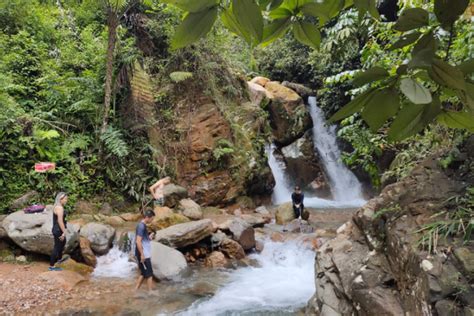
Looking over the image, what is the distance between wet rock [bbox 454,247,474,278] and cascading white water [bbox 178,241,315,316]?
3.19 meters

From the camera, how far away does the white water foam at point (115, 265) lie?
6.55m

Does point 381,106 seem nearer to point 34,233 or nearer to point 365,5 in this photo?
point 365,5

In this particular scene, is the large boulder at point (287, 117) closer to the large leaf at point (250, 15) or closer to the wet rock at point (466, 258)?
the wet rock at point (466, 258)

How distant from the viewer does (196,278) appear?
21.4 ft

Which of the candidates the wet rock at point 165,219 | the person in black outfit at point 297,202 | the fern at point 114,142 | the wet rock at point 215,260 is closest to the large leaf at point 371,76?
the wet rock at point 215,260

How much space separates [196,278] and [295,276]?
1946 mm

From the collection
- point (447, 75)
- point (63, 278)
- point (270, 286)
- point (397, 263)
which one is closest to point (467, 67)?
point (447, 75)

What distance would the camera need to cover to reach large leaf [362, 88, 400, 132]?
63 centimetres

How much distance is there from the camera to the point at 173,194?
9695mm

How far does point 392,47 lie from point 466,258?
2.59 m

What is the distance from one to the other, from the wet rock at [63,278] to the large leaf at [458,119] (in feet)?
20.5

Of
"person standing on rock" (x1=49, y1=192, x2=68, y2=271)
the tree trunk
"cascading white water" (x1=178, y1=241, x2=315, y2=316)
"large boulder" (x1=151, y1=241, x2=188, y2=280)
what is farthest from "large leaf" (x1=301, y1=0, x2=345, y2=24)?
the tree trunk

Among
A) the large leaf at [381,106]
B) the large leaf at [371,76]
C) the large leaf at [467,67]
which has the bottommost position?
the large leaf at [381,106]

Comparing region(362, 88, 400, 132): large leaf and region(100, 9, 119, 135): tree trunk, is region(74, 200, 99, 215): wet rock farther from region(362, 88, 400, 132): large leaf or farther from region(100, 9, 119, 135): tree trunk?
region(362, 88, 400, 132): large leaf
